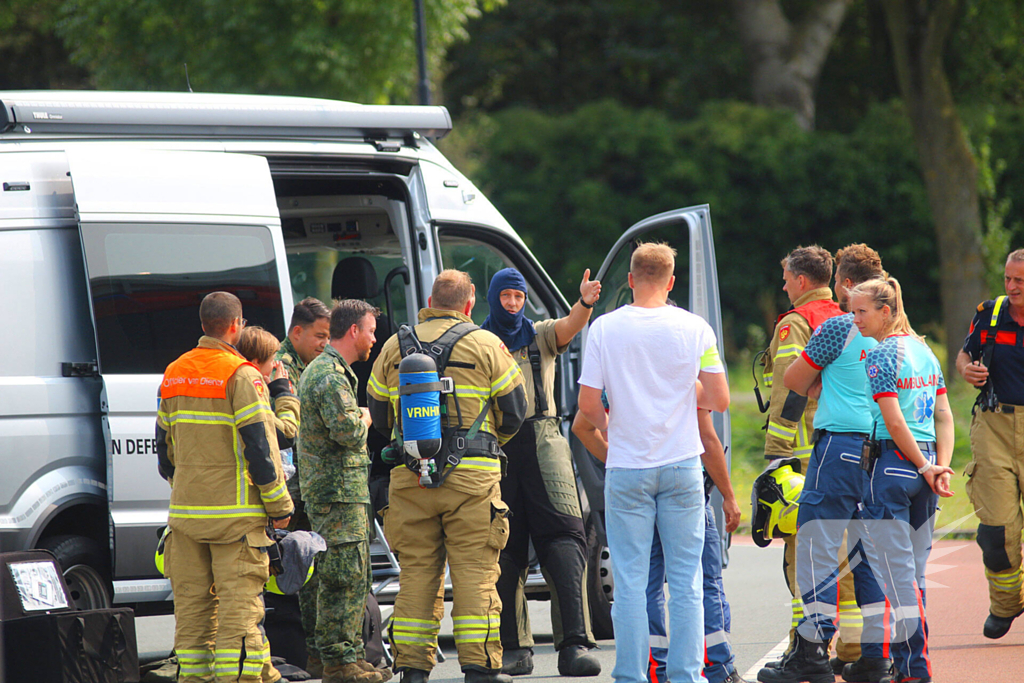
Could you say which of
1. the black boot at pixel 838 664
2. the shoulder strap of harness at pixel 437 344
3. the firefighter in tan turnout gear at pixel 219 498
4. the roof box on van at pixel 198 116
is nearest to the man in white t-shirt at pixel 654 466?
the shoulder strap of harness at pixel 437 344

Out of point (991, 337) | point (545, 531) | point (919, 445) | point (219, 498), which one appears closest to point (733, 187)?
point (991, 337)

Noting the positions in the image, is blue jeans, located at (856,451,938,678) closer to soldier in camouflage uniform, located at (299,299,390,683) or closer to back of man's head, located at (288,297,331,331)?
soldier in camouflage uniform, located at (299,299,390,683)

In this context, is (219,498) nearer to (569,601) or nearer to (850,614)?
(569,601)

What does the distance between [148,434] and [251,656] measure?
48.2 inches

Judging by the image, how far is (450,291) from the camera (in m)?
5.34

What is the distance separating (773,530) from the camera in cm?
557

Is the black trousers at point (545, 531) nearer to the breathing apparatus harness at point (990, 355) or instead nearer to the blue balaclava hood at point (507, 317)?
the blue balaclava hood at point (507, 317)

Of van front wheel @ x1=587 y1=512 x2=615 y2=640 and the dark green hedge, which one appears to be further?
the dark green hedge

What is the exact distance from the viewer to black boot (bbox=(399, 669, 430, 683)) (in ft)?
16.9

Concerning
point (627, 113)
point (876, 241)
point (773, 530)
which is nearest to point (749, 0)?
point (627, 113)

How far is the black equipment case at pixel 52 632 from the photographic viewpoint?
4730mm

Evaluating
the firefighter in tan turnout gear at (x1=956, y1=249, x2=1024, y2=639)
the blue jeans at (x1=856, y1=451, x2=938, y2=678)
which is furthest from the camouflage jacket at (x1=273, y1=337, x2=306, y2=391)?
the firefighter in tan turnout gear at (x1=956, y1=249, x2=1024, y2=639)

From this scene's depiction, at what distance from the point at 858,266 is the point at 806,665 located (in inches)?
74.5

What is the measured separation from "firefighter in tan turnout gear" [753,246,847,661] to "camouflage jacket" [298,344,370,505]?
6.34 ft
